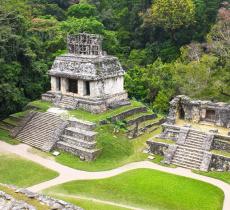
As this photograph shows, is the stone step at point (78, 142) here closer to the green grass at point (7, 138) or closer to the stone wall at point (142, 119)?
the green grass at point (7, 138)

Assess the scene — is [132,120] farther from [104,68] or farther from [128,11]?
[128,11]

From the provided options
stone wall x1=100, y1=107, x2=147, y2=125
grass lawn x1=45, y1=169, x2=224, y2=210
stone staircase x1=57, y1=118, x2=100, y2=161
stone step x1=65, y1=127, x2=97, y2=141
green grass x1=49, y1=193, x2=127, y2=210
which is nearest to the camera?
green grass x1=49, y1=193, x2=127, y2=210

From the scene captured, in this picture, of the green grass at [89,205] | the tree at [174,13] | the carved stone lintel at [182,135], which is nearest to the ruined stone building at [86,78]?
the carved stone lintel at [182,135]

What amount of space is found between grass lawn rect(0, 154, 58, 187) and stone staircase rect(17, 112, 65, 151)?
7.36ft

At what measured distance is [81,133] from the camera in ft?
79.3

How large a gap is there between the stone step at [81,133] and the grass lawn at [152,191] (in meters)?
3.68

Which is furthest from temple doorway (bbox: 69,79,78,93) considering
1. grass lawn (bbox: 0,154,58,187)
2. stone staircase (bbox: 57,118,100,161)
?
grass lawn (bbox: 0,154,58,187)

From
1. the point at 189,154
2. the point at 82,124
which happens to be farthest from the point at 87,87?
the point at 189,154

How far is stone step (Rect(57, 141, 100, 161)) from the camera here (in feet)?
75.3

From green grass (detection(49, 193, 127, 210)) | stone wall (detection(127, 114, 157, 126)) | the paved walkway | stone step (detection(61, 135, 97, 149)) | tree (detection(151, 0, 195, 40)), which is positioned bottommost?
the paved walkway

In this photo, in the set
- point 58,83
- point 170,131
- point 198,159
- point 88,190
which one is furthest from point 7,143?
point 198,159

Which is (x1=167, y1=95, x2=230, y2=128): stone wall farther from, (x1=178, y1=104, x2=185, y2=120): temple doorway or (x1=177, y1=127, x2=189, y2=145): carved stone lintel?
(x1=177, y1=127, x2=189, y2=145): carved stone lintel

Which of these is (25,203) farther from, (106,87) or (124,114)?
(106,87)

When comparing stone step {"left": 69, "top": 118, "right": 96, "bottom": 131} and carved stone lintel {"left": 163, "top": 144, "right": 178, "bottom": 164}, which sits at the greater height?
stone step {"left": 69, "top": 118, "right": 96, "bottom": 131}
